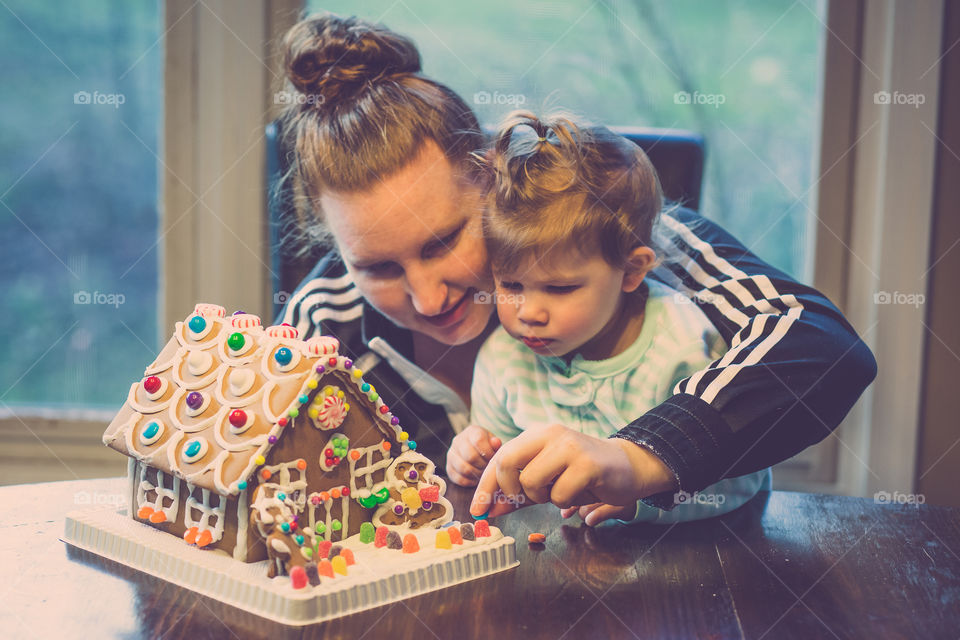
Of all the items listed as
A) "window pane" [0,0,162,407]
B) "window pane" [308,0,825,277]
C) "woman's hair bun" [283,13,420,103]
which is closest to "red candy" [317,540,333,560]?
"woman's hair bun" [283,13,420,103]

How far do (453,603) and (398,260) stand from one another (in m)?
0.54

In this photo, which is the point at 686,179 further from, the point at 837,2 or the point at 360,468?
the point at 360,468

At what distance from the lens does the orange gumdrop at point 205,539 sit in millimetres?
881

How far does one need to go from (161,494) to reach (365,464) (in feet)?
0.73

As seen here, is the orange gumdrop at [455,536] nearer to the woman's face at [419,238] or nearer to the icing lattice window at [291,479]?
the icing lattice window at [291,479]

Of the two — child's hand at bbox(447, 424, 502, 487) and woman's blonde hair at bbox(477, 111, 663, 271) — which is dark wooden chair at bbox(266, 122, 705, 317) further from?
child's hand at bbox(447, 424, 502, 487)

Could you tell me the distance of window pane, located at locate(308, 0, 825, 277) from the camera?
1.98 m

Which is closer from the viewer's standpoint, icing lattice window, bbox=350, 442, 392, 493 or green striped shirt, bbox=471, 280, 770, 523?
icing lattice window, bbox=350, 442, 392, 493

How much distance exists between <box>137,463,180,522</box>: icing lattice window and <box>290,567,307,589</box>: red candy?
0.21 metres

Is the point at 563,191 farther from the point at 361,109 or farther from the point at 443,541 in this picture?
the point at 443,541

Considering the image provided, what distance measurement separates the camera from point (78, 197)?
7.09 ft

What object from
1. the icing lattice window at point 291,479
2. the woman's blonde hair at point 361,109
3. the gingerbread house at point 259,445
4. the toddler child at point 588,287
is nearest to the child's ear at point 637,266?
the toddler child at point 588,287

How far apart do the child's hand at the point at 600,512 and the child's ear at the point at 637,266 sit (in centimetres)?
34

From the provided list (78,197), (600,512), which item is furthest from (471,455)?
(78,197)
